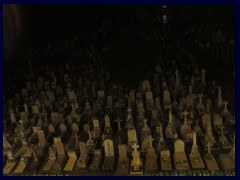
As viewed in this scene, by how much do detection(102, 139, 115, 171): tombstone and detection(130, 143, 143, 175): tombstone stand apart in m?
0.13

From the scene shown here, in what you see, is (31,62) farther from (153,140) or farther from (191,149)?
(191,149)

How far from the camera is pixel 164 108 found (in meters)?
2.55

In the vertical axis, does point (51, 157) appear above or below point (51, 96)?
below

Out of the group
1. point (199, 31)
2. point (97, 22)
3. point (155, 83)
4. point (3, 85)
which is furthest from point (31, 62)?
point (199, 31)

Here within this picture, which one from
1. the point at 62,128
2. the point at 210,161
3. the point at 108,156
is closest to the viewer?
the point at 210,161

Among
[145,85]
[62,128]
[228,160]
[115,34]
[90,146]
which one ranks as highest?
[115,34]

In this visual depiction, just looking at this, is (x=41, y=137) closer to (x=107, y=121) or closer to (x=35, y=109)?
(x=35, y=109)

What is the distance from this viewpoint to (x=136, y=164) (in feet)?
8.00

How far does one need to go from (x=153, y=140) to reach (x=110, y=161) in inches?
12.0

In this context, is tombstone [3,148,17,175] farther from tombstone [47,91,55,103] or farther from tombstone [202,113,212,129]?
tombstone [202,113,212,129]

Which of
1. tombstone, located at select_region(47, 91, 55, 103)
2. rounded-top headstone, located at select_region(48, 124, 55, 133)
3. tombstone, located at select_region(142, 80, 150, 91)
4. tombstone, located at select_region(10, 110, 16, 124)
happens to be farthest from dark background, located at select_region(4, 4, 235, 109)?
rounded-top headstone, located at select_region(48, 124, 55, 133)

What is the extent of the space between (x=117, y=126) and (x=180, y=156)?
45 cm

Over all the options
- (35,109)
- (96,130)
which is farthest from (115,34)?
(35,109)

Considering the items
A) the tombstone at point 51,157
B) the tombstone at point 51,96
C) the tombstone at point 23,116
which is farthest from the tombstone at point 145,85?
the tombstone at point 23,116
